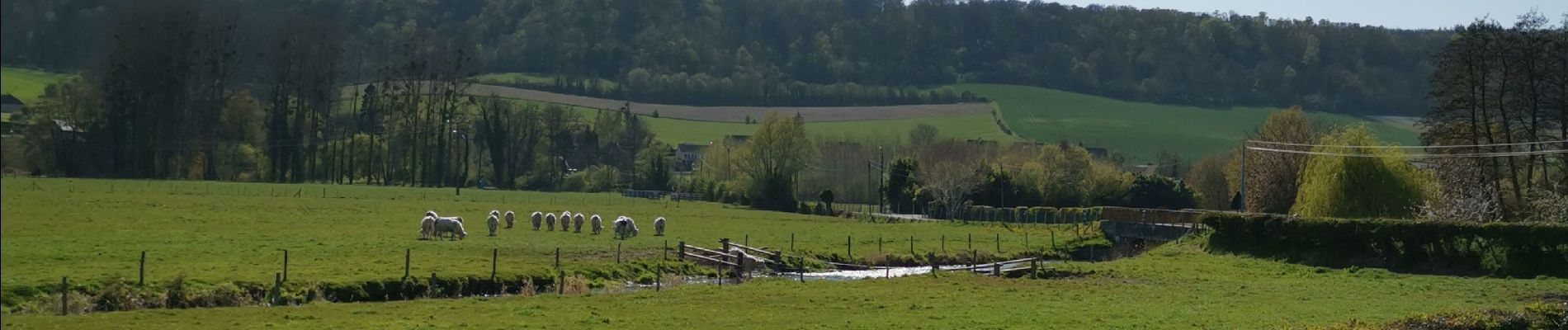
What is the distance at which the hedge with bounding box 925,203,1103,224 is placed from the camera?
304ft

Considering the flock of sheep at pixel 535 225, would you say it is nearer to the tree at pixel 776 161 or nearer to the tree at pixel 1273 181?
the tree at pixel 1273 181

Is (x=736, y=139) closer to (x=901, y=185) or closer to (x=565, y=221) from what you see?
(x=901, y=185)

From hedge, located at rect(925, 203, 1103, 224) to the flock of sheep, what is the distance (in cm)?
3413

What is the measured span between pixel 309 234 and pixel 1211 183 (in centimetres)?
8999

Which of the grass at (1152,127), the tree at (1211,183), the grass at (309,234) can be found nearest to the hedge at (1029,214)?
the grass at (309,234)

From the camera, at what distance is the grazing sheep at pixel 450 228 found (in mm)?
53906

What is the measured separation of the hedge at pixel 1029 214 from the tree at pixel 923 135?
189 ft

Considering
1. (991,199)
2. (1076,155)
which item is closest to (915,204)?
(991,199)

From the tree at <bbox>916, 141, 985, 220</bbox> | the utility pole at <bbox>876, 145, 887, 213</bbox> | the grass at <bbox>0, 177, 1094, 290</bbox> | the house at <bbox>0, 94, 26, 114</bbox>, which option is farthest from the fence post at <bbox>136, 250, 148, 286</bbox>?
the utility pole at <bbox>876, 145, 887, 213</bbox>

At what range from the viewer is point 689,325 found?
29328 millimetres

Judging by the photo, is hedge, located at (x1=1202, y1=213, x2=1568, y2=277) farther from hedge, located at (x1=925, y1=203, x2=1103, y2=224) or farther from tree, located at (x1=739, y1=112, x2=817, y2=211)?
tree, located at (x1=739, y1=112, x2=817, y2=211)

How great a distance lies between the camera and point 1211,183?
12356cm

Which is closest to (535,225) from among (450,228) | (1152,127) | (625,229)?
(625,229)

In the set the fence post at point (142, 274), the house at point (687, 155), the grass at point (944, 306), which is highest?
the house at point (687, 155)
